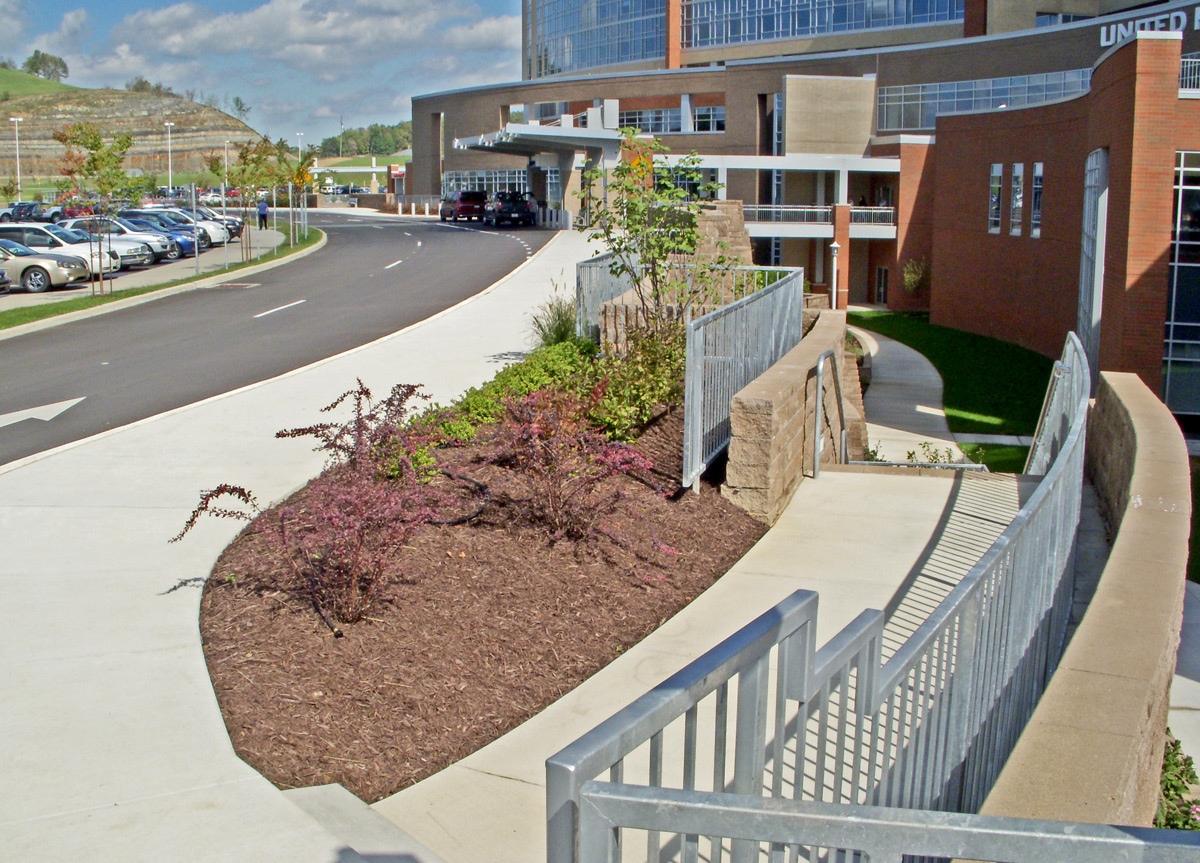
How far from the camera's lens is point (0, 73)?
184000 millimetres

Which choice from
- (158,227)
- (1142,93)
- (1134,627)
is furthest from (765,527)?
(158,227)

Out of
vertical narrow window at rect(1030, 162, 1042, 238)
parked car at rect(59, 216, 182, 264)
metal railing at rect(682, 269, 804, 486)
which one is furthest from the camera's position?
parked car at rect(59, 216, 182, 264)

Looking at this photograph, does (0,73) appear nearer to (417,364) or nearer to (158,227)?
(158,227)

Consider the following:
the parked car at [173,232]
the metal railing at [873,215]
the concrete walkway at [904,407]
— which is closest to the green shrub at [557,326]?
the concrete walkway at [904,407]

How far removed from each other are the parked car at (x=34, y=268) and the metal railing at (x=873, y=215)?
3079cm

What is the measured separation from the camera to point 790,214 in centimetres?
5003

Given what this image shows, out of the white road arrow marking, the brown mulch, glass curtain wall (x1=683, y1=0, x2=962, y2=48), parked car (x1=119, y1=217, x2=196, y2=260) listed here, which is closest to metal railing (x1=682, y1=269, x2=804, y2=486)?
the brown mulch

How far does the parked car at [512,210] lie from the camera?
187 feet

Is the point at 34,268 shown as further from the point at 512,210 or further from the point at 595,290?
the point at 512,210

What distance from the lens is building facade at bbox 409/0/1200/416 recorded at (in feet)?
70.7

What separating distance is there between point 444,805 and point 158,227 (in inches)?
1560

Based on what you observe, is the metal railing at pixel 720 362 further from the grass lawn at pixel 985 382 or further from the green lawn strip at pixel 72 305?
the green lawn strip at pixel 72 305

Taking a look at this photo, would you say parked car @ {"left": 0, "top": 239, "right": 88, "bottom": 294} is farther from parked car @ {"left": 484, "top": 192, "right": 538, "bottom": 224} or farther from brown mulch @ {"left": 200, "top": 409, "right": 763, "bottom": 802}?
parked car @ {"left": 484, "top": 192, "right": 538, "bottom": 224}

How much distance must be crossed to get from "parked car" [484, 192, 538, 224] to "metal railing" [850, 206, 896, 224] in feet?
54.1
